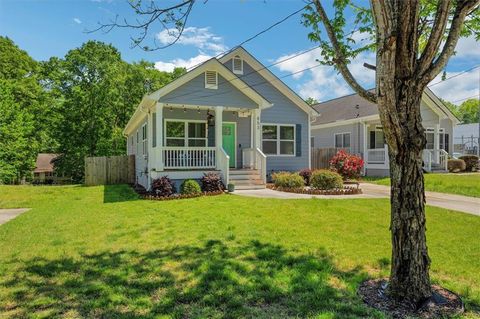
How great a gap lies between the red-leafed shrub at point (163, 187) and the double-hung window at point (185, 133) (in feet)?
9.38

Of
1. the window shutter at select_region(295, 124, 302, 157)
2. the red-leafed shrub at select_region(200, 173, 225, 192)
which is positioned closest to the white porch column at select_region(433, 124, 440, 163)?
the window shutter at select_region(295, 124, 302, 157)

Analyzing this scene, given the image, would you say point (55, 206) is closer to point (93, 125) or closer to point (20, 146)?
point (20, 146)

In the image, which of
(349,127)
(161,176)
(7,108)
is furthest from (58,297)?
(7,108)

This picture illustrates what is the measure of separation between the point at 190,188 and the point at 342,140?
1411 cm

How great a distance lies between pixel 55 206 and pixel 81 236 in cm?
488

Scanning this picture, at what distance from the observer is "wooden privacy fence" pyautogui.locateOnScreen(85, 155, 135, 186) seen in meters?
19.8

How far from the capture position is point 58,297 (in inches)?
144

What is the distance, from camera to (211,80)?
14.0 meters

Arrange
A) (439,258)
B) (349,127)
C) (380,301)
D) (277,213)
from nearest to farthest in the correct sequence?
(380,301)
(439,258)
(277,213)
(349,127)

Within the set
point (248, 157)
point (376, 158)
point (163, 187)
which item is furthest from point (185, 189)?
point (376, 158)

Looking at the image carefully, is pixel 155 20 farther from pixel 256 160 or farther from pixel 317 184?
pixel 256 160

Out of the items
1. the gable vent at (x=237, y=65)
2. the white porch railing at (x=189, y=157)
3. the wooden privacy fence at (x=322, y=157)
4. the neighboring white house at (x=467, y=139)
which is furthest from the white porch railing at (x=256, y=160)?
the neighboring white house at (x=467, y=139)

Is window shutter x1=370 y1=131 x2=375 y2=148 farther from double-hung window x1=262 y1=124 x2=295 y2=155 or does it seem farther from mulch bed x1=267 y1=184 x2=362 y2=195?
mulch bed x1=267 y1=184 x2=362 y2=195

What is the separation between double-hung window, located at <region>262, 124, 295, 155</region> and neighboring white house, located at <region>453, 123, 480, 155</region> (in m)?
28.9
